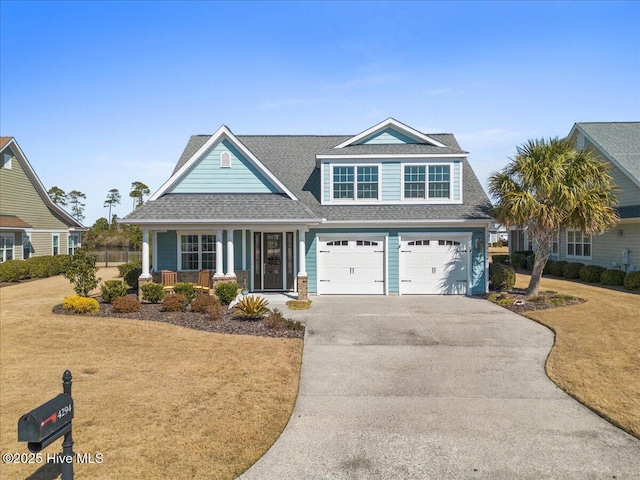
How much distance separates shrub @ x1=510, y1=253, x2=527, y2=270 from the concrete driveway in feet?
63.1

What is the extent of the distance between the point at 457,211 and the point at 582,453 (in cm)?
1333

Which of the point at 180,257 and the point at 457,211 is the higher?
the point at 457,211

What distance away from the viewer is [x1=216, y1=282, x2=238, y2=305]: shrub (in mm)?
15391

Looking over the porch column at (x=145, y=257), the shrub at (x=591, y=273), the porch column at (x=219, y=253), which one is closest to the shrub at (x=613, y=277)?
the shrub at (x=591, y=273)

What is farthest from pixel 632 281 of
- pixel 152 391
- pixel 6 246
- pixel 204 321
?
pixel 6 246

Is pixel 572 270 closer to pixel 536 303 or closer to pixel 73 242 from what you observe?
pixel 536 303

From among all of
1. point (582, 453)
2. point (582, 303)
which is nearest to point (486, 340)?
point (582, 453)

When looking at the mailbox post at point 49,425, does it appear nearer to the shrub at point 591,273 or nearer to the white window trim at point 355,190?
the white window trim at point 355,190

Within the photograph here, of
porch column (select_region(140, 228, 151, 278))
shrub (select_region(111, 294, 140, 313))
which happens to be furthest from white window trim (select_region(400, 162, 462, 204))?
shrub (select_region(111, 294, 140, 313))

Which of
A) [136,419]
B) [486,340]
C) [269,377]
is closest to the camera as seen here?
[136,419]

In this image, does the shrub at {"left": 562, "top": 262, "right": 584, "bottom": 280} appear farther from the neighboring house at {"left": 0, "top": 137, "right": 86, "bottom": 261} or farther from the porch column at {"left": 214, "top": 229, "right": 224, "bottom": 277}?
the neighboring house at {"left": 0, "top": 137, "right": 86, "bottom": 261}

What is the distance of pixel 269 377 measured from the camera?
8414 mm

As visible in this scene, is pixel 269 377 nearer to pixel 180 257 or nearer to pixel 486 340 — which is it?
pixel 486 340

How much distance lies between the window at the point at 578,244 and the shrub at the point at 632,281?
5.24 m
